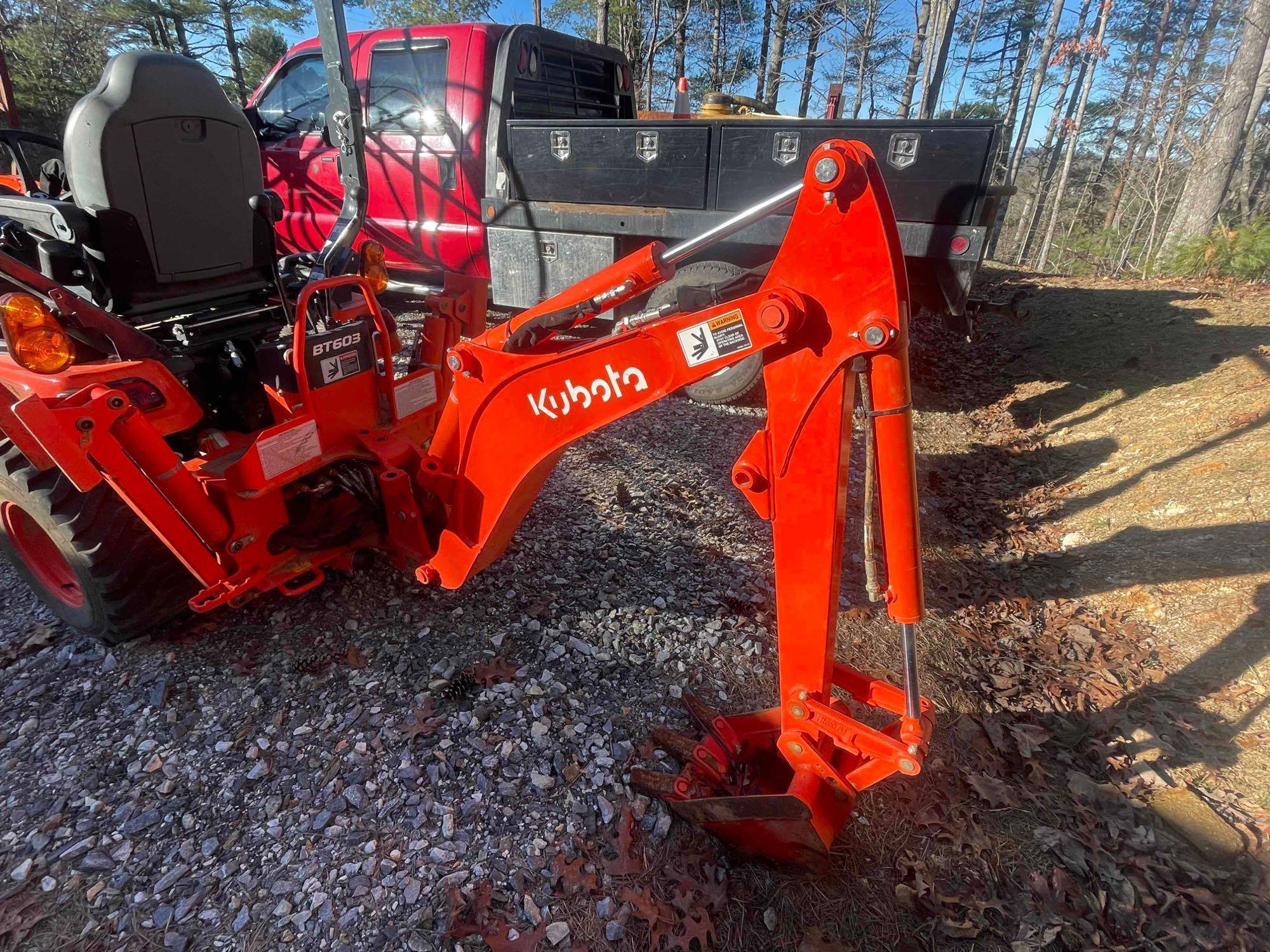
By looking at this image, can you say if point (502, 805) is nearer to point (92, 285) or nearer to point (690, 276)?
point (92, 285)

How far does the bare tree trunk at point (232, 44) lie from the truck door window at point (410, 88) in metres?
21.2

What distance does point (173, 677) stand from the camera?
9.43 feet

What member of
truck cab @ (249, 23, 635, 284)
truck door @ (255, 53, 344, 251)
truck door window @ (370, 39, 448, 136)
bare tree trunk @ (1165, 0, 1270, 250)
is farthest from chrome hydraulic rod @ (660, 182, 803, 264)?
bare tree trunk @ (1165, 0, 1270, 250)

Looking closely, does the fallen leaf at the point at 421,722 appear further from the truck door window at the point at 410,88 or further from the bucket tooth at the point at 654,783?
the truck door window at the point at 410,88

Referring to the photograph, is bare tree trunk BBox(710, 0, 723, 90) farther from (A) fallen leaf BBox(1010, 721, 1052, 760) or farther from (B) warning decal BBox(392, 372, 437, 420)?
(A) fallen leaf BBox(1010, 721, 1052, 760)

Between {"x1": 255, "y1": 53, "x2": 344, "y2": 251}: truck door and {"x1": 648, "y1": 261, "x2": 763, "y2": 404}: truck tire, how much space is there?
3.35 m

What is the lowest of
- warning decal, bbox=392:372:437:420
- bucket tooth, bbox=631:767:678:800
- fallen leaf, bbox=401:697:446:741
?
fallen leaf, bbox=401:697:446:741

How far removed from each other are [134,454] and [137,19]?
90.3ft

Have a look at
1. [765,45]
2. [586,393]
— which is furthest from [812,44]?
[586,393]

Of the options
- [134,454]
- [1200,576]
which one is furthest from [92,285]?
[1200,576]

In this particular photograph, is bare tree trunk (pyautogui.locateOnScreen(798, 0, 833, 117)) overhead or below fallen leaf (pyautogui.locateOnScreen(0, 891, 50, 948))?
overhead

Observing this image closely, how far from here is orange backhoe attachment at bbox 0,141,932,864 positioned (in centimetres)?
171

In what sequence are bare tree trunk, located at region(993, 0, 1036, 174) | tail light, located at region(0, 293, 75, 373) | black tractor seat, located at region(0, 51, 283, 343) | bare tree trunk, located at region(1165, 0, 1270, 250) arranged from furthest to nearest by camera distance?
1. bare tree trunk, located at region(993, 0, 1036, 174)
2. bare tree trunk, located at region(1165, 0, 1270, 250)
3. black tractor seat, located at region(0, 51, 283, 343)
4. tail light, located at region(0, 293, 75, 373)

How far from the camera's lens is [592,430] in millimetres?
2260
